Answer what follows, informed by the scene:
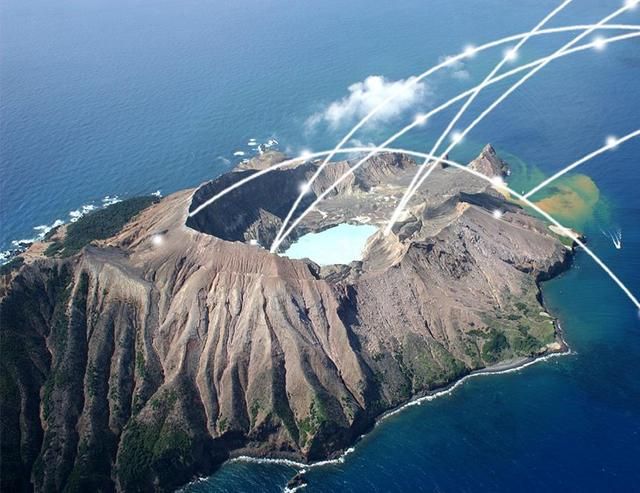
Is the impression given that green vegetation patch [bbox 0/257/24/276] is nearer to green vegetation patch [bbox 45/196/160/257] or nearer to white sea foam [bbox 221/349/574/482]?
green vegetation patch [bbox 45/196/160/257]

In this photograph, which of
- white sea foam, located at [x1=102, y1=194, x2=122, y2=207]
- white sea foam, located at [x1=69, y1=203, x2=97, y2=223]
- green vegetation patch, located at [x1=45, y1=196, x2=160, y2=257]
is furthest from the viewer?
white sea foam, located at [x1=102, y1=194, x2=122, y2=207]

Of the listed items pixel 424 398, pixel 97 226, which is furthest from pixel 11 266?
pixel 424 398

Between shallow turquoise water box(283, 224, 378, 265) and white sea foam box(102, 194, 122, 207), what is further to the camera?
white sea foam box(102, 194, 122, 207)

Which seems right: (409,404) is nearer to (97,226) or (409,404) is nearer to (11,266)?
(97,226)

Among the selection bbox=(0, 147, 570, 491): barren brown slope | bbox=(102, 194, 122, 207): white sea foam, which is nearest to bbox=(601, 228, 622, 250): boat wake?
bbox=(0, 147, 570, 491): barren brown slope

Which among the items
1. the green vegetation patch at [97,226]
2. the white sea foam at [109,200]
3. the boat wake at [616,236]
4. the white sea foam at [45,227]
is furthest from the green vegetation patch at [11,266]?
the boat wake at [616,236]

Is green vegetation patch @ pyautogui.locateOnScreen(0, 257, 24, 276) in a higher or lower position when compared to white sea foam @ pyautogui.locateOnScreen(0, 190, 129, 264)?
lower

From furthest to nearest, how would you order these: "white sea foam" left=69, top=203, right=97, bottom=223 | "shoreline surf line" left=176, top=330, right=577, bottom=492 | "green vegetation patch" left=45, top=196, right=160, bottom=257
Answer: "white sea foam" left=69, top=203, right=97, bottom=223 < "green vegetation patch" left=45, top=196, right=160, bottom=257 < "shoreline surf line" left=176, top=330, right=577, bottom=492

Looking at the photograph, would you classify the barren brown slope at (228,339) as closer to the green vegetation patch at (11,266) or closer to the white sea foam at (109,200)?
the green vegetation patch at (11,266)

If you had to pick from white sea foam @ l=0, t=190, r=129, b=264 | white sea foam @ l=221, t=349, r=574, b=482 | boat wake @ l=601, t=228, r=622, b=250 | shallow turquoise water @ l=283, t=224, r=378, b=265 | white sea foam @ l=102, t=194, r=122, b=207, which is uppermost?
white sea foam @ l=102, t=194, r=122, b=207
